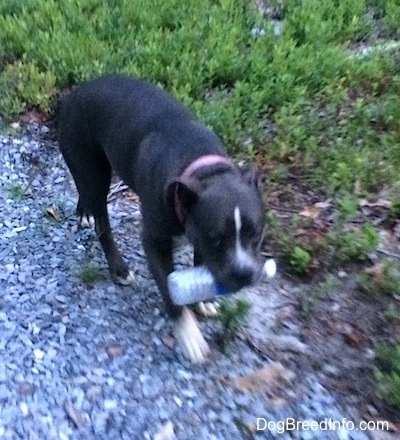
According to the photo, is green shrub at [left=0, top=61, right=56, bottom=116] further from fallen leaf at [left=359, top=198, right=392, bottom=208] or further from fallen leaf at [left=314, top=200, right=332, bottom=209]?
fallen leaf at [left=359, top=198, right=392, bottom=208]

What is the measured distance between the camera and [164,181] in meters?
3.80

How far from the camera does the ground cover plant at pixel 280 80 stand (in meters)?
4.67

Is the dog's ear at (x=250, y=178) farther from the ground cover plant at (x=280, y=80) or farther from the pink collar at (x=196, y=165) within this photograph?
the ground cover plant at (x=280, y=80)

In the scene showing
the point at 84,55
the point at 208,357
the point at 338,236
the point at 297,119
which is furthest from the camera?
the point at 84,55

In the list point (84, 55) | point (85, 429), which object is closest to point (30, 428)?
point (85, 429)

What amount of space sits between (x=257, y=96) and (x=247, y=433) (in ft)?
10.1

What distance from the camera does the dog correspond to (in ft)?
11.5

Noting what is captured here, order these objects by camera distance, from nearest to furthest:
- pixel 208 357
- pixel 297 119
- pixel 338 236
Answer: pixel 208 357, pixel 338 236, pixel 297 119

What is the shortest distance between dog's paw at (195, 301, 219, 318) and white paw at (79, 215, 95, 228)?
39.7 inches

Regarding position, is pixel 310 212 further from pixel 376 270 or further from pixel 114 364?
pixel 114 364

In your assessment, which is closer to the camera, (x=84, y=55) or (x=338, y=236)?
(x=338, y=236)

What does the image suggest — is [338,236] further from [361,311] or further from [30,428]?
[30,428]

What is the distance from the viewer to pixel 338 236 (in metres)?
4.39

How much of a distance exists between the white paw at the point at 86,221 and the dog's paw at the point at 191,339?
1130mm
